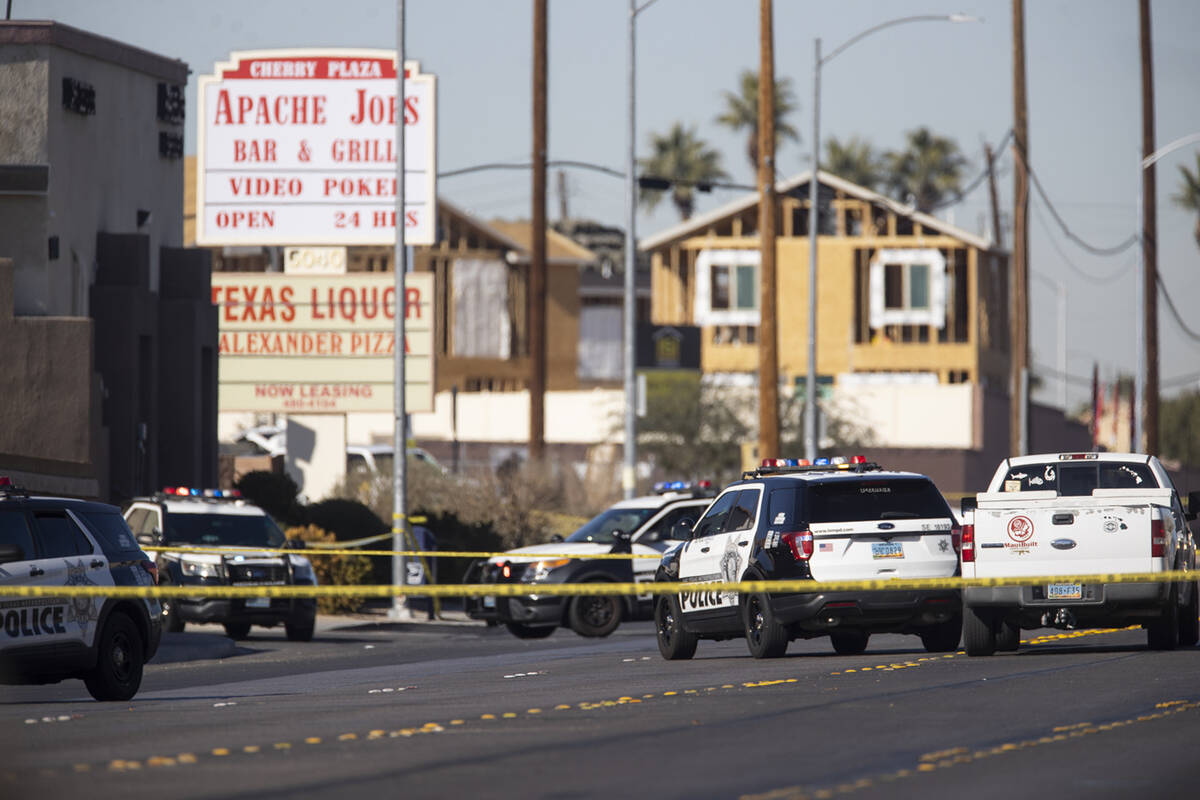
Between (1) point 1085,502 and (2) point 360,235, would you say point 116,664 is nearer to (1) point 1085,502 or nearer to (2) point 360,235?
(1) point 1085,502

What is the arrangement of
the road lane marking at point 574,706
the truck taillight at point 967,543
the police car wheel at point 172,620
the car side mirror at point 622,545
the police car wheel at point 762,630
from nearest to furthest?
the road lane marking at point 574,706 → the truck taillight at point 967,543 → the police car wheel at point 762,630 → the police car wheel at point 172,620 → the car side mirror at point 622,545

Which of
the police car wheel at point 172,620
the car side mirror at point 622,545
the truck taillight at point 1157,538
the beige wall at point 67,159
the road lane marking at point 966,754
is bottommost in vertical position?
the police car wheel at point 172,620

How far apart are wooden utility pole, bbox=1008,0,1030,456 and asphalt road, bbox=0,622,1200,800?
25134 millimetres

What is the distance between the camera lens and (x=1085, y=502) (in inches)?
695

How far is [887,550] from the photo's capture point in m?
18.1

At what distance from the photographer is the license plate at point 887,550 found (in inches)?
711

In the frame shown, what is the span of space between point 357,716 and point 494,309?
66.1m

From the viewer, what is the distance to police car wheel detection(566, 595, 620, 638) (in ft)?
81.8

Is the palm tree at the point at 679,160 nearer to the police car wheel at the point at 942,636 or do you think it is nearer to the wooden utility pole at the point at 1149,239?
the wooden utility pole at the point at 1149,239

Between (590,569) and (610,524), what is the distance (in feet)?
5.08

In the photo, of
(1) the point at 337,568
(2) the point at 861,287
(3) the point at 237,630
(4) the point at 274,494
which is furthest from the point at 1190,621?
(2) the point at 861,287

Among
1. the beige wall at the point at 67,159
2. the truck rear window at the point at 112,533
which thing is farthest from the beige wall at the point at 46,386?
the truck rear window at the point at 112,533

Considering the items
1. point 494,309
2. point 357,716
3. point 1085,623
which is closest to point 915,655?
point 1085,623

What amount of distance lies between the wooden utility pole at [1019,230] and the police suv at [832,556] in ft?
84.0
